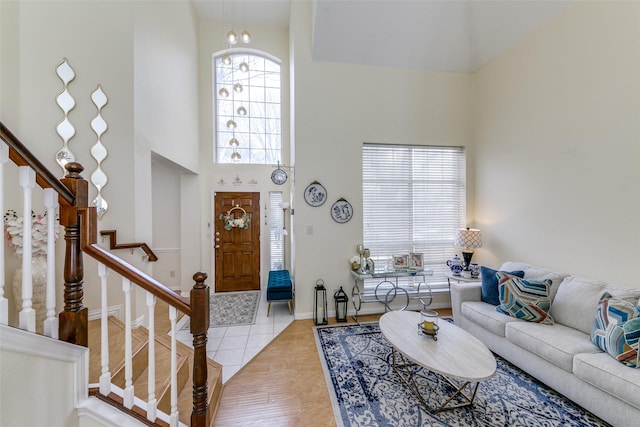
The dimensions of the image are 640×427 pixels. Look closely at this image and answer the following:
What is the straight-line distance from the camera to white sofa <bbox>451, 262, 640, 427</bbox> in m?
1.67

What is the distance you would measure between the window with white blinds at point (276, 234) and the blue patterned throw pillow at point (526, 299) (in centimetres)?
377

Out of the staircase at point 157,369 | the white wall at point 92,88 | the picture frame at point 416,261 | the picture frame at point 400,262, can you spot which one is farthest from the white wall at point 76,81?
the picture frame at point 416,261

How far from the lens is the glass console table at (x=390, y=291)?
3.50 metres

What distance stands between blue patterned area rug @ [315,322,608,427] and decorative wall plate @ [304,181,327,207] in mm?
1919

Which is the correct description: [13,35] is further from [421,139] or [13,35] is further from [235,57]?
[421,139]

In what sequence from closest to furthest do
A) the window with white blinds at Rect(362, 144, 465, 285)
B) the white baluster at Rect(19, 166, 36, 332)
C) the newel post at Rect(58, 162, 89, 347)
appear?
the white baluster at Rect(19, 166, 36, 332) < the newel post at Rect(58, 162, 89, 347) < the window with white blinds at Rect(362, 144, 465, 285)

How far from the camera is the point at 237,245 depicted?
5.02 m

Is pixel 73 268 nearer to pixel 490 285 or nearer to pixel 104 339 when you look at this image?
pixel 104 339

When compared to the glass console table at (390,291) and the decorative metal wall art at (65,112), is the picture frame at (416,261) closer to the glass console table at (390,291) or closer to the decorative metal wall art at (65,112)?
the glass console table at (390,291)

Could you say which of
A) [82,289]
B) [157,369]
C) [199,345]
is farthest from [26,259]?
[157,369]

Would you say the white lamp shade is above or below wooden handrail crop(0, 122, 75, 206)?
below

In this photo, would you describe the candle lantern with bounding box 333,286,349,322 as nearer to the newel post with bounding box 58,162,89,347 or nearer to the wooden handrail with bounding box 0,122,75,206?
the newel post with bounding box 58,162,89,347

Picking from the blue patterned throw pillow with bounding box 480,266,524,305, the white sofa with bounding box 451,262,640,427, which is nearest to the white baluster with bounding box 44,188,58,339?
the white sofa with bounding box 451,262,640,427

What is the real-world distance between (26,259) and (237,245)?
12.9 ft
